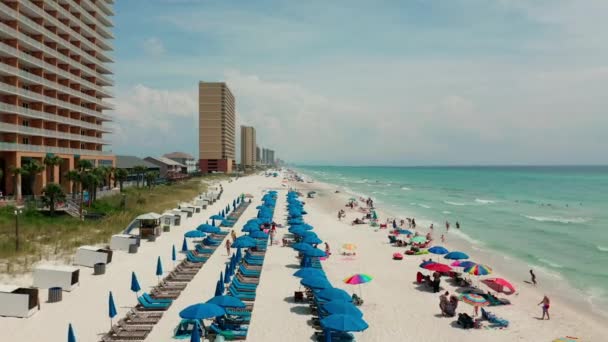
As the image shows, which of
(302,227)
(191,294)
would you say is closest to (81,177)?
(302,227)

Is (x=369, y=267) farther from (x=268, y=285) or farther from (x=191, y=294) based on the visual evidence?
(x=191, y=294)

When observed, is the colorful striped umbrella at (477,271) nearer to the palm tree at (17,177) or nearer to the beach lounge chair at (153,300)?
the beach lounge chair at (153,300)

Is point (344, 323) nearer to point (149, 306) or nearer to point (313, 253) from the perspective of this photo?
point (149, 306)

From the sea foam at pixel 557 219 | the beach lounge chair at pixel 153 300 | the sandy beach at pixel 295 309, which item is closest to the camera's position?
the sandy beach at pixel 295 309

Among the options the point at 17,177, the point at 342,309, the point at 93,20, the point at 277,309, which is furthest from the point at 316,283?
the point at 93,20

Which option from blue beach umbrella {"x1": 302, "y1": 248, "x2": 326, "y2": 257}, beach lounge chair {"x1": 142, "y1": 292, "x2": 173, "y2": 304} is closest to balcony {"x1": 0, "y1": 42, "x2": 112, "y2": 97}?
beach lounge chair {"x1": 142, "y1": 292, "x2": 173, "y2": 304}

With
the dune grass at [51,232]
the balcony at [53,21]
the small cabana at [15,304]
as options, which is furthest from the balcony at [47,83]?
the small cabana at [15,304]
